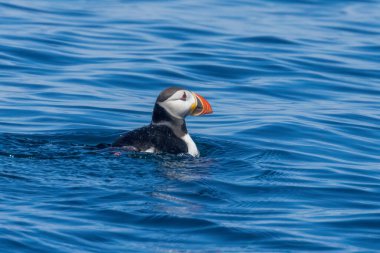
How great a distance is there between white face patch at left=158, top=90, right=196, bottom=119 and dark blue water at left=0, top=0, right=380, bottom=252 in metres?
0.55

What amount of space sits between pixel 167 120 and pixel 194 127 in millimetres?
1976

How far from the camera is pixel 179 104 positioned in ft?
33.0

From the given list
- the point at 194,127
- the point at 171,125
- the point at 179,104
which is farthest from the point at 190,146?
the point at 194,127

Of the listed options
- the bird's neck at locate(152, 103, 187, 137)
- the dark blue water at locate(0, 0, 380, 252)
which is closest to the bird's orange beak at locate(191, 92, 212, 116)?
the bird's neck at locate(152, 103, 187, 137)

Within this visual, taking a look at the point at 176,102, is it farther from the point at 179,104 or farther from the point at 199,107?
the point at 199,107

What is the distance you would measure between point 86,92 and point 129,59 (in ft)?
8.30

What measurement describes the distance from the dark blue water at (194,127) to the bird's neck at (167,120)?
433mm

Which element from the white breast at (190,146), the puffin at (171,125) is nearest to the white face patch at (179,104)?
the puffin at (171,125)

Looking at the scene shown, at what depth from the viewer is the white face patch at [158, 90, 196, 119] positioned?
10023 mm

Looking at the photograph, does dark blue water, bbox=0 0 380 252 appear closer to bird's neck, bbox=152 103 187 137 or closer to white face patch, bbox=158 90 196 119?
bird's neck, bbox=152 103 187 137

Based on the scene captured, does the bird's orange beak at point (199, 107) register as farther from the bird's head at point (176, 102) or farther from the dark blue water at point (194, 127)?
the dark blue water at point (194, 127)

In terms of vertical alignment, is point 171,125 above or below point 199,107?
below

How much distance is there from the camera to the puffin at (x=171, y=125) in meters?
9.52

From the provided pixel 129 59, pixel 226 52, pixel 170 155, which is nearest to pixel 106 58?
pixel 129 59
